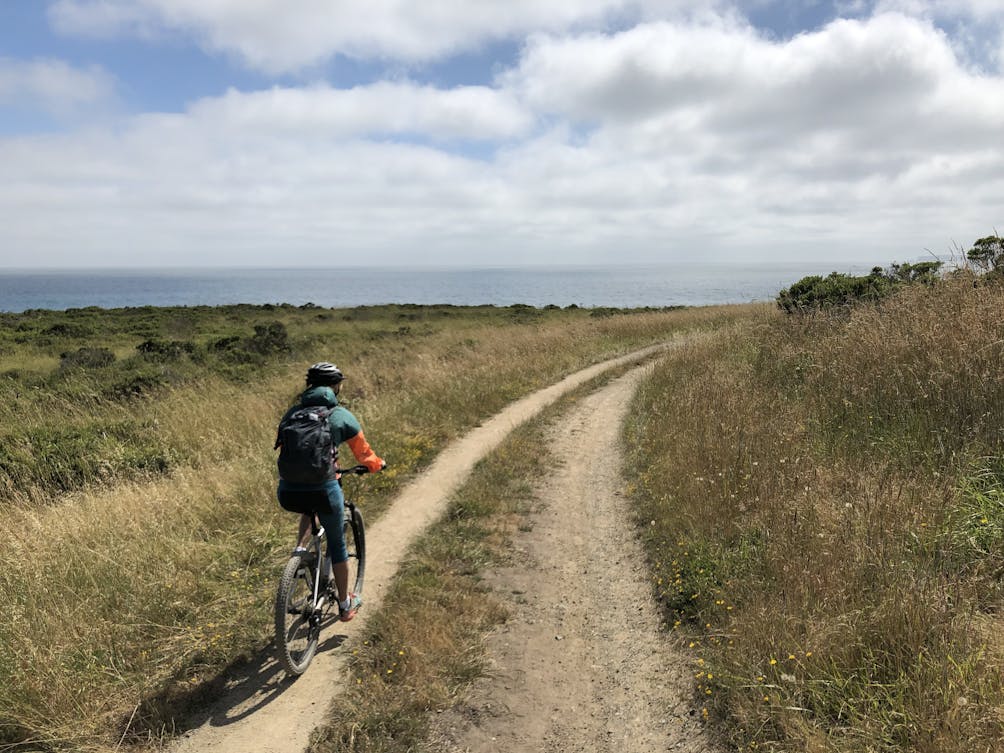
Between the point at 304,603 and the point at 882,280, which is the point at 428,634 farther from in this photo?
the point at 882,280

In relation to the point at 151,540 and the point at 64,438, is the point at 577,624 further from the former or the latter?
the point at 64,438

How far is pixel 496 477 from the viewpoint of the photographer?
8.59 m

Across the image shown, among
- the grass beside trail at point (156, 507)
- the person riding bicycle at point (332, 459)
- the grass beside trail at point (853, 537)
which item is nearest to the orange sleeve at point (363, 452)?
the person riding bicycle at point (332, 459)

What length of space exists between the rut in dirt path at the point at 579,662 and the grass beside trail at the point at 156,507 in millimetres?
2215

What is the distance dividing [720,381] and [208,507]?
851cm

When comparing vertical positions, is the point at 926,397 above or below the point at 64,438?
above

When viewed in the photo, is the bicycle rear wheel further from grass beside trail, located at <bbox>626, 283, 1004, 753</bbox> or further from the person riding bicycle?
grass beside trail, located at <bbox>626, 283, 1004, 753</bbox>

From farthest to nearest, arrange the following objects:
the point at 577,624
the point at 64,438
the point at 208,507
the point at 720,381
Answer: the point at 64,438, the point at 720,381, the point at 208,507, the point at 577,624

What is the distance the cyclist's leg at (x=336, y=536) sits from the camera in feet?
14.9

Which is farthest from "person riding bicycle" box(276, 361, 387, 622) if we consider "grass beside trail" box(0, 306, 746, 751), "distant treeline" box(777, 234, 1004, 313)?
"distant treeline" box(777, 234, 1004, 313)

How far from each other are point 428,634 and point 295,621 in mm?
1132

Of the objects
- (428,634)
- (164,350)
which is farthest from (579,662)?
(164,350)

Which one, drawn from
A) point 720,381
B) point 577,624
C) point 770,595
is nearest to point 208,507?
point 577,624

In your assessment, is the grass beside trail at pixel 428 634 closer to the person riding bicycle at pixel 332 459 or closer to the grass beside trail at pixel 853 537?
the person riding bicycle at pixel 332 459
